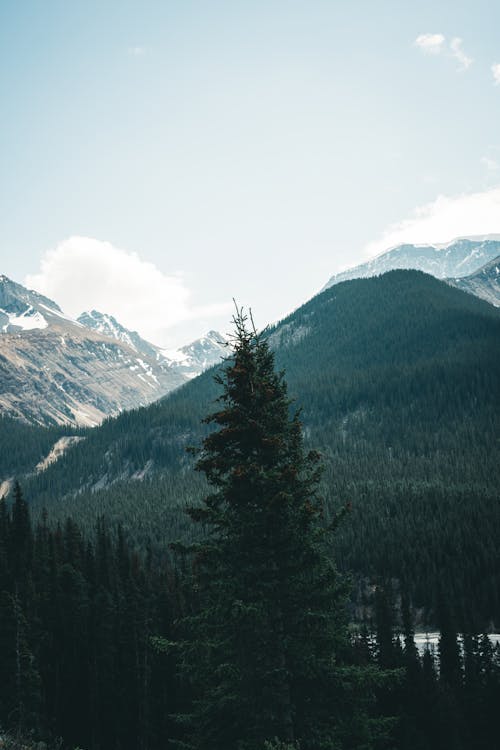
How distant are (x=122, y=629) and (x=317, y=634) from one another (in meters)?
54.0

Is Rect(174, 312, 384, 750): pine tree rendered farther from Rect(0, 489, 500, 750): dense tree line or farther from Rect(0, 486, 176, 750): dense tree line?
Rect(0, 486, 176, 750): dense tree line

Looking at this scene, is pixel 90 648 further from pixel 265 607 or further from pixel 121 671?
pixel 265 607

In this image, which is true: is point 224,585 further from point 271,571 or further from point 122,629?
point 122,629

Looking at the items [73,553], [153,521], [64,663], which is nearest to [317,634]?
[64,663]

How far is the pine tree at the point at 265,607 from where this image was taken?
1505 cm

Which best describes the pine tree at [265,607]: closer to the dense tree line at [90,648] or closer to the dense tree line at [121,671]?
the dense tree line at [121,671]

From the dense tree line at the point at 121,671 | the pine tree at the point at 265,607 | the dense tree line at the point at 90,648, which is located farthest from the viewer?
the dense tree line at the point at 90,648

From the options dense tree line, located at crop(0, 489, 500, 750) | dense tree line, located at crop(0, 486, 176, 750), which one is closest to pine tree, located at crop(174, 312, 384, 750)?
dense tree line, located at crop(0, 489, 500, 750)

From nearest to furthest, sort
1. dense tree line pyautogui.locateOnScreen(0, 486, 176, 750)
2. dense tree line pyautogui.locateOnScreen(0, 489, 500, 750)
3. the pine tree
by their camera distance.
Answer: the pine tree < dense tree line pyautogui.locateOnScreen(0, 489, 500, 750) < dense tree line pyautogui.locateOnScreen(0, 486, 176, 750)

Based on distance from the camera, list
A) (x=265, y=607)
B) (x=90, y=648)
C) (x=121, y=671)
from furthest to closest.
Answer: (x=90, y=648)
(x=121, y=671)
(x=265, y=607)

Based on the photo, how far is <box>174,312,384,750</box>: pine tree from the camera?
49.4ft

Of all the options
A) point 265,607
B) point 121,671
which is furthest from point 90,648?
point 265,607

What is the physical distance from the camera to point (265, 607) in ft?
51.0

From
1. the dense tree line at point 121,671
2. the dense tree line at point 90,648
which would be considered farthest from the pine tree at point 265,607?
the dense tree line at point 90,648
